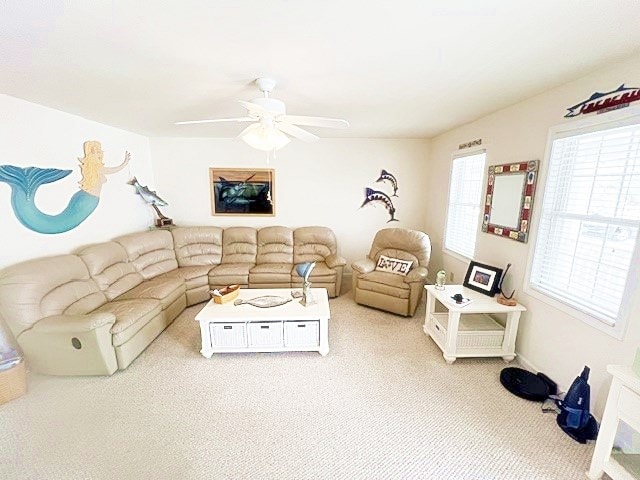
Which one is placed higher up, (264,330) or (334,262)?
(334,262)

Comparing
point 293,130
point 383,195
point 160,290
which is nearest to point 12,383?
point 160,290

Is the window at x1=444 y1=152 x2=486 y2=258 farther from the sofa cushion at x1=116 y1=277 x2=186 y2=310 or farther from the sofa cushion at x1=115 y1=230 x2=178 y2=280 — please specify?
the sofa cushion at x1=115 y1=230 x2=178 y2=280

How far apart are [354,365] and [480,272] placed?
164cm

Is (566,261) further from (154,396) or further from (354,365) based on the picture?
(154,396)

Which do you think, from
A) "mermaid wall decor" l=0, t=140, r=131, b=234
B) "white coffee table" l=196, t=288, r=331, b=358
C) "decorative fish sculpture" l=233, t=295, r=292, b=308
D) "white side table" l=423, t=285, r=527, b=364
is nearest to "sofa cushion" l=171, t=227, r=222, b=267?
"mermaid wall decor" l=0, t=140, r=131, b=234

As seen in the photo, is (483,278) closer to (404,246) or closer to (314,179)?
(404,246)

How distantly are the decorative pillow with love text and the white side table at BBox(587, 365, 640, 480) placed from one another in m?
2.21

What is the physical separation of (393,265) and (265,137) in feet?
7.98

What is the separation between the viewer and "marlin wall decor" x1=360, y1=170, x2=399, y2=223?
454 centimetres

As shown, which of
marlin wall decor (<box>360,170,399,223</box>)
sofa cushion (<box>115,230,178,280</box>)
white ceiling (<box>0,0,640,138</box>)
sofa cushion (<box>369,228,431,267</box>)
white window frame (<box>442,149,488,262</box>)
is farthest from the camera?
marlin wall decor (<box>360,170,399,223</box>)

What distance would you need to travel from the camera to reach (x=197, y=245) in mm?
4219

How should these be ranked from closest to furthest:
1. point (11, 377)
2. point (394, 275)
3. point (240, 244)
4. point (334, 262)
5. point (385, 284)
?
point (11, 377) → point (385, 284) → point (394, 275) → point (334, 262) → point (240, 244)

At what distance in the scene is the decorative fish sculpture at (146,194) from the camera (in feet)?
13.1

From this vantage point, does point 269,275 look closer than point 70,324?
No
